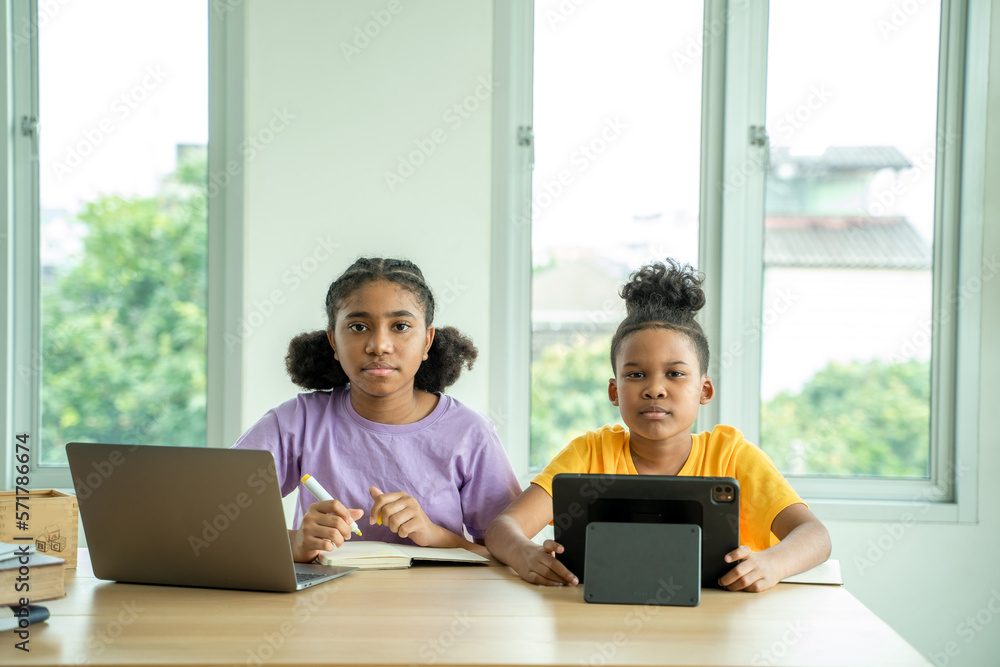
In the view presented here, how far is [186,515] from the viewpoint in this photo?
1229mm

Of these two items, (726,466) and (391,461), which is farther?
(391,461)

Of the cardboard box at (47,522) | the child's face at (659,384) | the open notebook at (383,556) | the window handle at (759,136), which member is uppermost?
the window handle at (759,136)

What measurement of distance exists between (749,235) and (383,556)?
1748 mm

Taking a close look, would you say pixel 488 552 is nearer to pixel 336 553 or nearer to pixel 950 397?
pixel 336 553

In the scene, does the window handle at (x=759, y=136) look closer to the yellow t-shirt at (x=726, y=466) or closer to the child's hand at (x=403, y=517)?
the yellow t-shirt at (x=726, y=466)

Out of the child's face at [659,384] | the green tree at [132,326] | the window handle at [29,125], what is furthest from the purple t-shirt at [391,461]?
the window handle at [29,125]

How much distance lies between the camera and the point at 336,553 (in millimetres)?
1479

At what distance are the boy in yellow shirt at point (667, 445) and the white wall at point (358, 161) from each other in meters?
0.96

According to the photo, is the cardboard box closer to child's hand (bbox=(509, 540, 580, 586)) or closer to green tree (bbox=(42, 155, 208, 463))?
child's hand (bbox=(509, 540, 580, 586))

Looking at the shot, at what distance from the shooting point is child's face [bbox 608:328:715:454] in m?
1.60

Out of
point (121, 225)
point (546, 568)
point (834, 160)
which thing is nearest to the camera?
point (546, 568)

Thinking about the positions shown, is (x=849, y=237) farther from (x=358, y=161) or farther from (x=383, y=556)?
(x=383, y=556)

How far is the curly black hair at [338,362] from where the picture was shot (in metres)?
1.89

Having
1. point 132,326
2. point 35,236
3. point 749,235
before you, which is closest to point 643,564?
point 749,235
